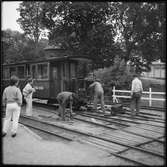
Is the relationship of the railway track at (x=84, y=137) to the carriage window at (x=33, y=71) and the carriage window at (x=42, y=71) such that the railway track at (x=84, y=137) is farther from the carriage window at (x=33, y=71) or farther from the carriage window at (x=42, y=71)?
the carriage window at (x=33, y=71)

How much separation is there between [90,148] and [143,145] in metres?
1.59

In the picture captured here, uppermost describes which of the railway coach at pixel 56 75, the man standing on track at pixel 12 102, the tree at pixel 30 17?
the tree at pixel 30 17

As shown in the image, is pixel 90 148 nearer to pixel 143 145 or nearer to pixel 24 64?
pixel 143 145

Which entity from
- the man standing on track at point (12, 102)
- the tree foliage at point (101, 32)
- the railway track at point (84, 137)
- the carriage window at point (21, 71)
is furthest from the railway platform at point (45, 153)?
the tree foliage at point (101, 32)

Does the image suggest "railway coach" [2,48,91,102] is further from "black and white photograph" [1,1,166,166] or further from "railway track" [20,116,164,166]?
"railway track" [20,116,164,166]

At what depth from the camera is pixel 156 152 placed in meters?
6.89

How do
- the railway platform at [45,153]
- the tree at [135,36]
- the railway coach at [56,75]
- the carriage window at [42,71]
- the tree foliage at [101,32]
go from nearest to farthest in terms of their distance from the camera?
the railway platform at [45,153] → the railway coach at [56,75] → the carriage window at [42,71] → the tree at [135,36] → the tree foliage at [101,32]

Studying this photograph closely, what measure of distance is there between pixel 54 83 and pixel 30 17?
2518cm

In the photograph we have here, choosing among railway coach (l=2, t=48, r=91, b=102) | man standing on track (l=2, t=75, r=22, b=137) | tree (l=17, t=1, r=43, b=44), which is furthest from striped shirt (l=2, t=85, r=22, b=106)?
tree (l=17, t=1, r=43, b=44)

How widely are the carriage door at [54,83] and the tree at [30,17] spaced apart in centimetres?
2259

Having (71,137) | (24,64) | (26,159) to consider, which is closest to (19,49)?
(24,64)

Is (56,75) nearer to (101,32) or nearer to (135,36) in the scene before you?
(101,32)

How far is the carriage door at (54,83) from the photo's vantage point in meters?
15.7

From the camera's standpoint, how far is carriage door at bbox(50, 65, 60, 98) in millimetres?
15688
